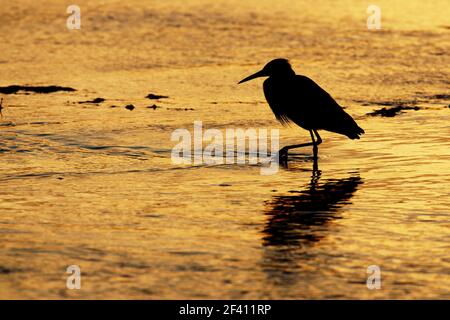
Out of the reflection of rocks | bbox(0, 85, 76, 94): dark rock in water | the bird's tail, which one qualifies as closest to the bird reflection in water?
the reflection of rocks

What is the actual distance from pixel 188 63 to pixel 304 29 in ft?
10.0

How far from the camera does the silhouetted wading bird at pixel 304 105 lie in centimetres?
1113

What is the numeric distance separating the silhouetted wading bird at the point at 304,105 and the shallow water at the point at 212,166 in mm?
243

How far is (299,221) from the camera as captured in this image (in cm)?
820

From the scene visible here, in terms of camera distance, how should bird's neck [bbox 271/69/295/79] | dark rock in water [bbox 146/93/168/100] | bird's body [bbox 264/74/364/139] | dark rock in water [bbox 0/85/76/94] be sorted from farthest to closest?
dark rock in water [bbox 0/85/76/94] < dark rock in water [bbox 146/93/168/100] < bird's neck [bbox 271/69/295/79] < bird's body [bbox 264/74/364/139]

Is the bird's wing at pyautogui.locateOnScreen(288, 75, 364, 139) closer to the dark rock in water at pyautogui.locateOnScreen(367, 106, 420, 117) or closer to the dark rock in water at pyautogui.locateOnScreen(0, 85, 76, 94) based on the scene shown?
the dark rock in water at pyautogui.locateOnScreen(367, 106, 420, 117)

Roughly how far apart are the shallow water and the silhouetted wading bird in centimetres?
24

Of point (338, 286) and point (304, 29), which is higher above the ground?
point (304, 29)

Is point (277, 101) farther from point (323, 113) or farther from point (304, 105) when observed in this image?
point (323, 113)

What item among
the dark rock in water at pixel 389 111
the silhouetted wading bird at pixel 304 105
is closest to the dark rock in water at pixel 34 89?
the silhouetted wading bird at pixel 304 105

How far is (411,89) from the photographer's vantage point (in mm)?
14133

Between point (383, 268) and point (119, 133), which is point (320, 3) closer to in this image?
point (119, 133)

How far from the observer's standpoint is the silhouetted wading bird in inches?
438

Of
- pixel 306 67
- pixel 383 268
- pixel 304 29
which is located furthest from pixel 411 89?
pixel 383 268
